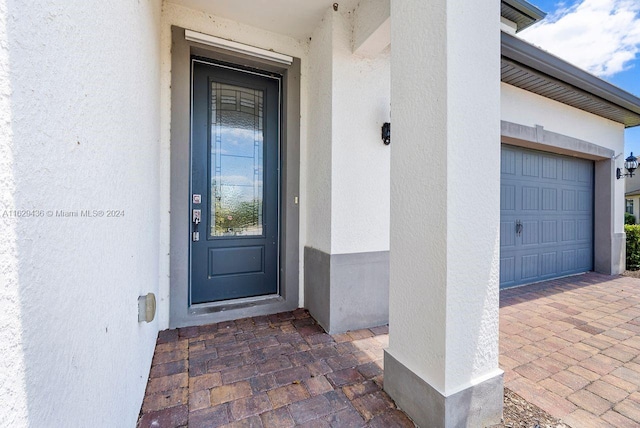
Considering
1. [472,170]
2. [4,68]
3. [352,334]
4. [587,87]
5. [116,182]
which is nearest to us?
[4,68]

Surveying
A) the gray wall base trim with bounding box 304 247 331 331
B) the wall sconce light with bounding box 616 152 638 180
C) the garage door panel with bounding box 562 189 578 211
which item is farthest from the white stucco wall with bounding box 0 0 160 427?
the wall sconce light with bounding box 616 152 638 180

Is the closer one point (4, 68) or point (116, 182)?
point (4, 68)

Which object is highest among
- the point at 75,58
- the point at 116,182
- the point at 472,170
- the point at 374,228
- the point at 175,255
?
the point at 75,58

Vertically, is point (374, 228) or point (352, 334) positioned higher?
point (374, 228)

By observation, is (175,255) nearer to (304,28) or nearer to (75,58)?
(75,58)

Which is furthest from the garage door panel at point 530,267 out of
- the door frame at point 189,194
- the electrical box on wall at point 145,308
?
the electrical box on wall at point 145,308

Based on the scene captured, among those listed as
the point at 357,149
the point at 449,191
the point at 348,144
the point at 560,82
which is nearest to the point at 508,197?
the point at 560,82

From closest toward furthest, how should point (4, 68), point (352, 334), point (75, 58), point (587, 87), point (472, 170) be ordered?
point (4, 68)
point (75, 58)
point (472, 170)
point (352, 334)
point (587, 87)

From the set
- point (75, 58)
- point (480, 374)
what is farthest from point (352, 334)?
point (75, 58)

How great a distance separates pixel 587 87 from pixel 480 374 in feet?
15.3

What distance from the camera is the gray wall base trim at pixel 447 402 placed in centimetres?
149

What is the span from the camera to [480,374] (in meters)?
1.61

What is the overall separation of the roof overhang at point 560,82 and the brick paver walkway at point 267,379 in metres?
3.55

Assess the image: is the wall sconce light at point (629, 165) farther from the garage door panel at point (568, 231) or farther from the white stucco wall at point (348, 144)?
the white stucco wall at point (348, 144)
